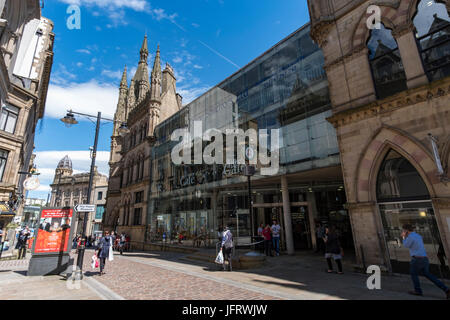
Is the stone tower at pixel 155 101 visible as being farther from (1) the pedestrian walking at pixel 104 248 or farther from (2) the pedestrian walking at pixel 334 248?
(2) the pedestrian walking at pixel 334 248

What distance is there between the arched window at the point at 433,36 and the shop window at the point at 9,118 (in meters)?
29.5

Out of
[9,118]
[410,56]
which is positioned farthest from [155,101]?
[410,56]

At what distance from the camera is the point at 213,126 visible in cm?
2172

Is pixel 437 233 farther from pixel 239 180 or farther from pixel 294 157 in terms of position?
pixel 239 180

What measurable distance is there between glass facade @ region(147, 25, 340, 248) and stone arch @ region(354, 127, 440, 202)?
2.36 metres

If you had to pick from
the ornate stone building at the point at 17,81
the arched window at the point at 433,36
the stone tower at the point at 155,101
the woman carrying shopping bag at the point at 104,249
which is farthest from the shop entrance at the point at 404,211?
the stone tower at the point at 155,101

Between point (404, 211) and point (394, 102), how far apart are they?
14.3 feet

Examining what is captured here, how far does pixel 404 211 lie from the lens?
8.78m

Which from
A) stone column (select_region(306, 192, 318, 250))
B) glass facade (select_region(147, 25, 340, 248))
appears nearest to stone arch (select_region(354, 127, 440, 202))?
glass facade (select_region(147, 25, 340, 248))

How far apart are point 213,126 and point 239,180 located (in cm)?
692

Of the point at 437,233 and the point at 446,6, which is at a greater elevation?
the point at 446,6

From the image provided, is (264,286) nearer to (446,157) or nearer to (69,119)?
(446,157)

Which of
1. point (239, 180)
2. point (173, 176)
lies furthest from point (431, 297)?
point (173, 176)
